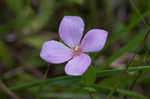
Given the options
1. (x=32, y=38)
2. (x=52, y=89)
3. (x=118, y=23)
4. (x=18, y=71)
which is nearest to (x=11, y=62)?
(x=18, y=71)

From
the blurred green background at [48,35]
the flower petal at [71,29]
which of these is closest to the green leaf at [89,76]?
the flower petal at [71,29]

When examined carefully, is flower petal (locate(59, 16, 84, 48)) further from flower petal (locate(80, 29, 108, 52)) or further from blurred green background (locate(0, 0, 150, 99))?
blurred green background (locate(0, 0, 150, 99))

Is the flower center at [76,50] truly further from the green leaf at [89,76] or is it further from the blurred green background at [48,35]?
the blurred green background at [48,35]

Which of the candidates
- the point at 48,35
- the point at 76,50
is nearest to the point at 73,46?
the point at 76,50

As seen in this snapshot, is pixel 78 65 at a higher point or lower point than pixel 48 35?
higher

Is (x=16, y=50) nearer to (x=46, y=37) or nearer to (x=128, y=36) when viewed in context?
(x=46, y=37)

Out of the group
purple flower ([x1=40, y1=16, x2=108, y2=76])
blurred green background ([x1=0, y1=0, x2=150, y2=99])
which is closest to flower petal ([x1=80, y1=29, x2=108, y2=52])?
purple flower ([x1=40, y1=16, x2=108, y2=76])

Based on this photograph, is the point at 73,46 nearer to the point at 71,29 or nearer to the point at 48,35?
the point at 71,29
